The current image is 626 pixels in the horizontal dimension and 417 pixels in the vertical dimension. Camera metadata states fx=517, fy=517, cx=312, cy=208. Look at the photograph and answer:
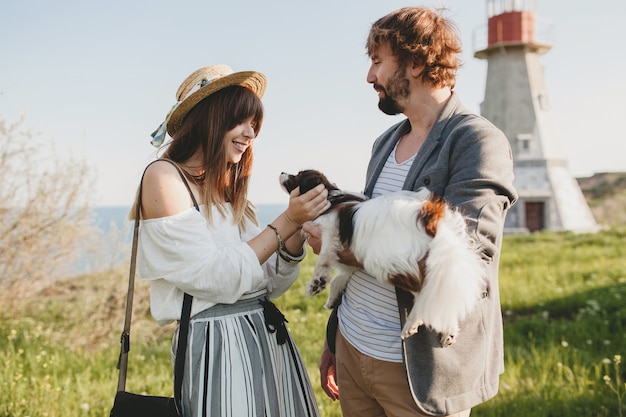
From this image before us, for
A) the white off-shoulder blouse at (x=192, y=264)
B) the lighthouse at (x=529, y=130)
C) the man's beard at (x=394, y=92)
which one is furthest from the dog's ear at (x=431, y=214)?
the lighthouse at (x=529, y=130)

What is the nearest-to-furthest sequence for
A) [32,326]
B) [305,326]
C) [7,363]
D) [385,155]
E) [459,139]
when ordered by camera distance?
[459,139] < [385,155] < [7,363] < [32,326] < [305,326]

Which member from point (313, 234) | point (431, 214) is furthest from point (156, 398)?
point (431, 214)

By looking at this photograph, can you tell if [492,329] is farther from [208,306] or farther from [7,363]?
[7,363]

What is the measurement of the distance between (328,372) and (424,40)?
6.23 feet

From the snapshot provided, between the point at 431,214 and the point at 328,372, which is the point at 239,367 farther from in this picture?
the point at 431,214

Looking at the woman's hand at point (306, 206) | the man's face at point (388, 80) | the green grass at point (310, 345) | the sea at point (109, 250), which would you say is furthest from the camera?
the sea at point (109, 250)

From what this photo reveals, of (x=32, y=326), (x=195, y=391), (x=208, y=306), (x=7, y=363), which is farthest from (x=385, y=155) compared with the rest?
(x=32, y=326)

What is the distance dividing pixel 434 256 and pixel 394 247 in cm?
22

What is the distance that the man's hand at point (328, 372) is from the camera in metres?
2.97

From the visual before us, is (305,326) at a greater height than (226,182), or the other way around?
(226,182)

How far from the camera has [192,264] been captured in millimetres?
2461

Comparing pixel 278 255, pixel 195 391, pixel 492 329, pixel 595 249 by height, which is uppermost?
pixel 278 255

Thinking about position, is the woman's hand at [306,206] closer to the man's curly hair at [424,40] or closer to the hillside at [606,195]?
the man's curly hair at [424,40]

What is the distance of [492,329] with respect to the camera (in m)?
2.30
